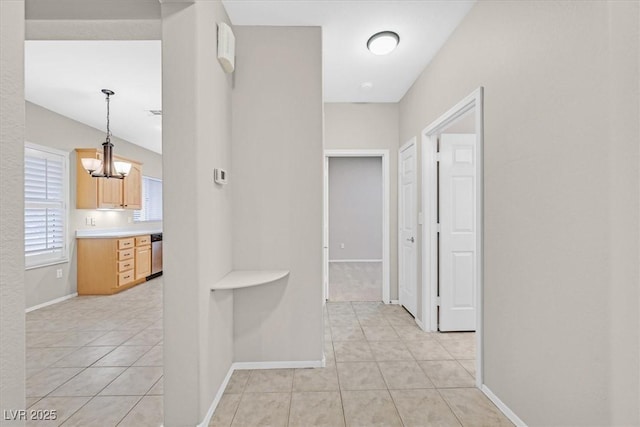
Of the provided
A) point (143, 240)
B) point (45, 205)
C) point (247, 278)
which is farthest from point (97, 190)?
point (247, 278)

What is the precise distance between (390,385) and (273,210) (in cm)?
154

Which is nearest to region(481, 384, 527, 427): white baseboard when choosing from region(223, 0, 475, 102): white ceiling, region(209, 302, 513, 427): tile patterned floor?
region(209, 302, 513, 427): tile patterned floor

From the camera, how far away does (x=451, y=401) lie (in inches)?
80.7

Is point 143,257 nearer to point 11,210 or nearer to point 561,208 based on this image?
point 11,210

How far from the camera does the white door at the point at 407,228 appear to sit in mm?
3586

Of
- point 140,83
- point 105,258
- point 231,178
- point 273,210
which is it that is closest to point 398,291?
point 273,210

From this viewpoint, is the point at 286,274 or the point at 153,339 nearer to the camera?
the point at 286,274

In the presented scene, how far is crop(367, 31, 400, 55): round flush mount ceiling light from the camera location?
2611 millimetres

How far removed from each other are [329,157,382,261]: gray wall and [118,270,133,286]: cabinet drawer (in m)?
4.45

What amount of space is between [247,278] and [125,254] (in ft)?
13.0

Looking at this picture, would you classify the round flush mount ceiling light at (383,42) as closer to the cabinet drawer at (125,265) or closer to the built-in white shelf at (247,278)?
the built-in white shelf at (247,278)

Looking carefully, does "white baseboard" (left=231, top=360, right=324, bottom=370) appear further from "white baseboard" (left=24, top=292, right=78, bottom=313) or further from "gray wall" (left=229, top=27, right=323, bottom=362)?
"white baseboard" (left=24, top=292, right=78, bottom=313)

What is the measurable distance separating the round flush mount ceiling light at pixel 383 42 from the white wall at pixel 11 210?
8.14 ft

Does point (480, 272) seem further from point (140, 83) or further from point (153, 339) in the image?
point (140, 83)
